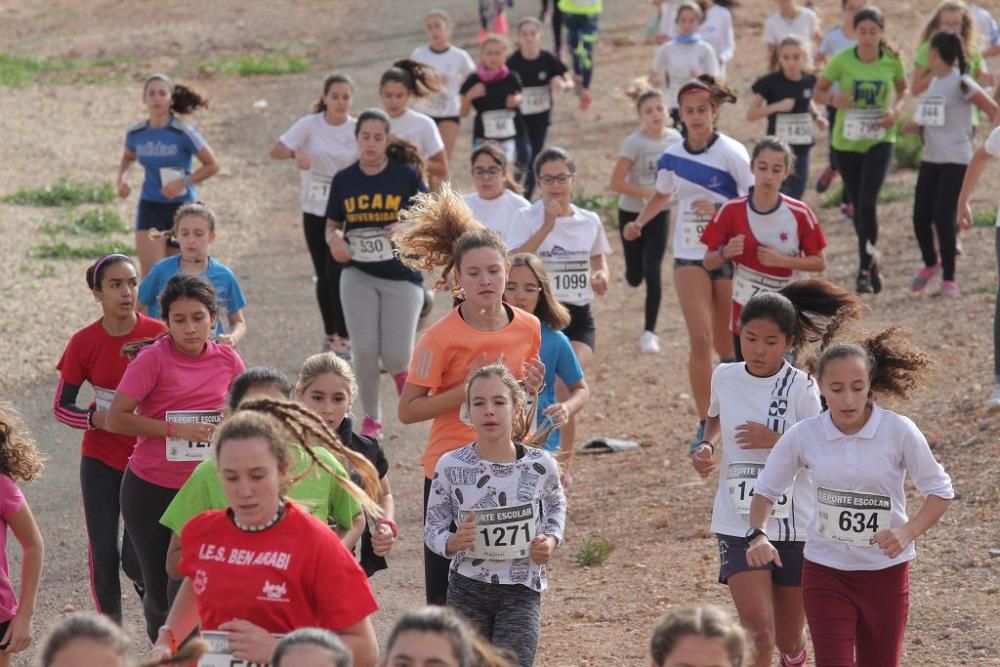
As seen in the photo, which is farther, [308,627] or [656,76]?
[656,76]

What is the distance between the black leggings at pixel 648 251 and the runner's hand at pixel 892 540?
6.45 m

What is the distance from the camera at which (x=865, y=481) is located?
6219 millimetres

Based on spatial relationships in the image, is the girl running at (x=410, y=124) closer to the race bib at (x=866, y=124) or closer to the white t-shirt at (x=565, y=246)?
the white t-shirt at (x=565, y=246)

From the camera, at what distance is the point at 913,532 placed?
238 inches

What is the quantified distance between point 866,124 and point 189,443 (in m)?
8.00

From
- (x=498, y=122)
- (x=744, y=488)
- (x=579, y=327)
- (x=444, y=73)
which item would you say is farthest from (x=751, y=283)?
(x=444, y=73)

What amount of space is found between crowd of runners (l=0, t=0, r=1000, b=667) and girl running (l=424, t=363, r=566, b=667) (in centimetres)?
1

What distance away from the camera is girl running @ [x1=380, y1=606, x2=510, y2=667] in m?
4.58

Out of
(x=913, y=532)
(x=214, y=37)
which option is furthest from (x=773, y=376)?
(x=214, y=37)

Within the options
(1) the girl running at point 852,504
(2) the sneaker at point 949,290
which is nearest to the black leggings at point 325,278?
(2) the sneaker at point 949,290

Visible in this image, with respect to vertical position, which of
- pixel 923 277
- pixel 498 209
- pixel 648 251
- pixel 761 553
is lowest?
pixel 761 553

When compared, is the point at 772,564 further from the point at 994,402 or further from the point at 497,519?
the point at 994,402

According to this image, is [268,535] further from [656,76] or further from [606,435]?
[656,76]

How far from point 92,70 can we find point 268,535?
23.4m
